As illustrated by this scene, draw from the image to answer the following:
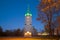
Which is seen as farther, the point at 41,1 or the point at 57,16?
the point at 41,1

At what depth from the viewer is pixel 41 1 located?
1416cm

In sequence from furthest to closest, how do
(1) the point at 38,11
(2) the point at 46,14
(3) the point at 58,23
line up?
(1) the point at 38,11 → (2) the point at 46,14 → (3) the point at 58,23

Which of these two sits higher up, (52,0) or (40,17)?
(52,0)

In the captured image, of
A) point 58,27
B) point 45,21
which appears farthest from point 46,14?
point 58,27

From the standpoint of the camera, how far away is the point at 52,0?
43.2 feet

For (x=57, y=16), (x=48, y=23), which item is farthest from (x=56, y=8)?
(x=48, y=23)

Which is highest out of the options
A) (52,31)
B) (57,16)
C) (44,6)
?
(44,6)

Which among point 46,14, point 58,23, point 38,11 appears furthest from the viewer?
point 38,11

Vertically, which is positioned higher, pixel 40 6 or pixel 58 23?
pixel 40 6

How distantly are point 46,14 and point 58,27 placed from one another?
4.83 feet

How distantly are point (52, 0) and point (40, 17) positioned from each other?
194cm

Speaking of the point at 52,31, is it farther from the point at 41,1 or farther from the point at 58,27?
the point at 41,1

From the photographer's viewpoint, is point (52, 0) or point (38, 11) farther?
point (38, 11)

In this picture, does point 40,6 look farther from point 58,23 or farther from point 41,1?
point 58,23
